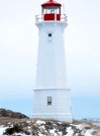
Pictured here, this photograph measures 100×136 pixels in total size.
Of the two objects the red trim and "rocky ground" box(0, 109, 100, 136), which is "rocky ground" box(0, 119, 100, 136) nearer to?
"rocky ground" box(0, 109, 100, 136)

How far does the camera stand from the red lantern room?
168 ft

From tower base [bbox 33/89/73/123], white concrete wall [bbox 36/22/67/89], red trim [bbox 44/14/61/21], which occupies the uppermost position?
red trim [bbox 44/14/61/21]

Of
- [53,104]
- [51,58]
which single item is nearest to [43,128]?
[53,104]

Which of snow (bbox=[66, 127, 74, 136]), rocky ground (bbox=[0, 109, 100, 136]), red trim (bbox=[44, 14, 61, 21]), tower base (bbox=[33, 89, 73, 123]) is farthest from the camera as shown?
red trim (bbox=[44, 14, 61, 21])

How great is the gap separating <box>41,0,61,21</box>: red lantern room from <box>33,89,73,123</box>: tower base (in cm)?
606

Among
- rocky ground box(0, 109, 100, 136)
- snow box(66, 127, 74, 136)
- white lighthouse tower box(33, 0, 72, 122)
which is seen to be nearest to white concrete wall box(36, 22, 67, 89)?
white lighthouse tower box(33, 0, 72, 122)

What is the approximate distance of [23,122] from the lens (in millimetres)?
47469

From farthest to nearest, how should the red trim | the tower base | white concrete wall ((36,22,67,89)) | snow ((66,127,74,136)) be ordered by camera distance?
the red trim, white concrete wall ((36,22,67,89)), the tower base, snow ((66,127,74,136))

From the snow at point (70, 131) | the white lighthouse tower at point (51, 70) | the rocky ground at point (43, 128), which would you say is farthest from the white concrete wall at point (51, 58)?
the snow at point (70, 131)

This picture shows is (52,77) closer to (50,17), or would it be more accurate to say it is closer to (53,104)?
(53,104)

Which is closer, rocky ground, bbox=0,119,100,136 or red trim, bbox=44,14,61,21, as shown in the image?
rocky ground, bbox=0,119,100,136

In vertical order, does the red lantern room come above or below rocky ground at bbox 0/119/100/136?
above

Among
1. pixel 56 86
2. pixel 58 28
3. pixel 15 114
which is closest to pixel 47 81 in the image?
pixel 56 86

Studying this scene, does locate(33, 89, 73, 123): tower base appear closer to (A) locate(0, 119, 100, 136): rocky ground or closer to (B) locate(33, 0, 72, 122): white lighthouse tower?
(B) locate(33, 0, 72, 122): white lighthouse tower
